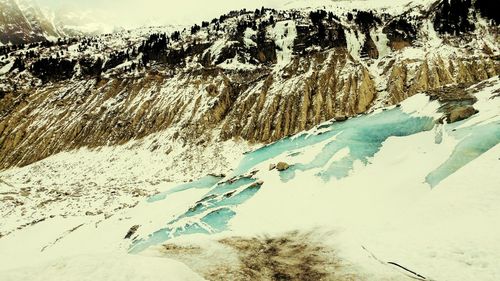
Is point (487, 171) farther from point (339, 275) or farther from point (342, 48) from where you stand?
point (342, 48)

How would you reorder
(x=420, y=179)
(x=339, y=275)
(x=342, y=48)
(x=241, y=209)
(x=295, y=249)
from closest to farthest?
1. (x=339, y=275)
2. (x=295, y=249)
3. (x=420, y=179)
4. (x=241, y=209)
5. (x=342, y=48)

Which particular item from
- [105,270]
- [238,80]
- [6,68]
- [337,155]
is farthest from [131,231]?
[6,68]

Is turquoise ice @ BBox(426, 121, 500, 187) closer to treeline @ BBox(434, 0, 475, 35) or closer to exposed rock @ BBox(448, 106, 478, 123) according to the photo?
exposed rock @ BBox(448, 106, 478, 123)

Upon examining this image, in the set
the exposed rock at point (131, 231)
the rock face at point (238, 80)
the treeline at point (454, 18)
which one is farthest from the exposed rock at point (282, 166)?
the treeline at point (454, 18)

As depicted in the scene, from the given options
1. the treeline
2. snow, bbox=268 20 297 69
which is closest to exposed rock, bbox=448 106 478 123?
snow, bbox=268 20 297 69

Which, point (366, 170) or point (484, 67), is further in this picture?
point (484, 67)

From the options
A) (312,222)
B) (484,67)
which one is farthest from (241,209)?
(484,67)
